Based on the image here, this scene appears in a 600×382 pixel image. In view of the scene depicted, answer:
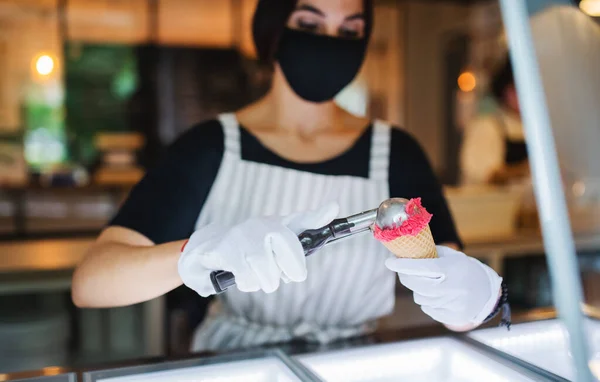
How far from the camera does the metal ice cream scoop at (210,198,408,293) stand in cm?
75

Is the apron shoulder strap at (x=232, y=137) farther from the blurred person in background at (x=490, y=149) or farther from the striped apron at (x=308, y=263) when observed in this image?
the blurred person in background at (x=490, y=149)

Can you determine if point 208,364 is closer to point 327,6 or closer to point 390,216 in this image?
point 390,216

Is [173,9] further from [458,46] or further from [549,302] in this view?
[549,302]

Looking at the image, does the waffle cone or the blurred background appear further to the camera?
the blurred background

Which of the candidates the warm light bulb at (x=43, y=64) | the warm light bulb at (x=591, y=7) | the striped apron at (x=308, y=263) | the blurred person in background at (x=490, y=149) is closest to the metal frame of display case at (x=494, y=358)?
the striped apron at (x=308, y=263)

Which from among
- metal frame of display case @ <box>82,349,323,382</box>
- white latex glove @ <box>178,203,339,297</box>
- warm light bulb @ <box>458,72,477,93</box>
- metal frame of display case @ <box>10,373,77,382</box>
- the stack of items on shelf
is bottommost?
the stack of items on shelf

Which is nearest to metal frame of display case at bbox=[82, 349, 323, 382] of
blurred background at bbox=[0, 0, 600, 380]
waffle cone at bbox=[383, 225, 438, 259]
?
waffle cone at bbox=[383, 225, 438, 259]

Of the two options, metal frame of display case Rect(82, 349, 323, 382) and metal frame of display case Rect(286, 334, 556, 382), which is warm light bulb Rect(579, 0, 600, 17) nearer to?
metal frame of display case Rect(286, 334, 556, 382)

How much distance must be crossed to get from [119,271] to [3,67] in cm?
426

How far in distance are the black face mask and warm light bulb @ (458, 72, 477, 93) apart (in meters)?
4.21

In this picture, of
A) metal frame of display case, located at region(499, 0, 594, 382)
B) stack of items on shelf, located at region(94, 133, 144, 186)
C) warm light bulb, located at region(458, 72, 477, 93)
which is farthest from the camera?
warm light bulb, located at region(458, 72, 477, 93)

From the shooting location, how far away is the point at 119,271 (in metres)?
0.98

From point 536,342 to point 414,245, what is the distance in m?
0.42

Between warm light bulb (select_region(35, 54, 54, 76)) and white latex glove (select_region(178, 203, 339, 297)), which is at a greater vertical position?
warm light bulb (select_region(35, 54, 54, 76))
